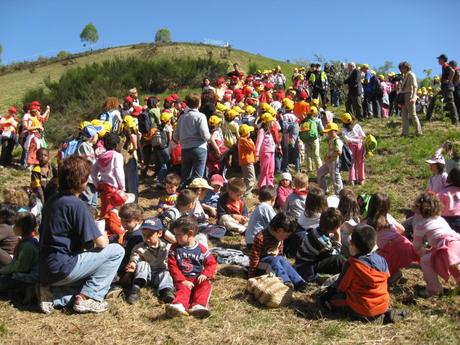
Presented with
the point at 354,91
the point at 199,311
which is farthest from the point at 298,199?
the point at 354,91

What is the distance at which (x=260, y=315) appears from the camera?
4879 millimetres

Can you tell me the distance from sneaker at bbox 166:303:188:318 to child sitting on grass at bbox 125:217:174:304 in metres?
0.50

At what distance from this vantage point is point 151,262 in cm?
554

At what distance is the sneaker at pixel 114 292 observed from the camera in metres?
5.13

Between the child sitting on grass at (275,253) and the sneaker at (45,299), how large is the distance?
2.22 metres

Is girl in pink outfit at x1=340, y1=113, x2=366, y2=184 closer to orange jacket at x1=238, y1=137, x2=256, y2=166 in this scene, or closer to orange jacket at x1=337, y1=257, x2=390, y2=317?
orange jacket at x1=238, y1=137, x2=256, y2=166

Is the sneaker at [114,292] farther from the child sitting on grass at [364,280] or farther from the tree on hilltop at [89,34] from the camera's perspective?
the tree on hilltop at [89,34]

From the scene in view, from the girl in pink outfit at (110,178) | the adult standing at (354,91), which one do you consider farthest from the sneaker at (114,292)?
the adult standing at (354,91)

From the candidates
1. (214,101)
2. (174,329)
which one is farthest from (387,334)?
(214,101)

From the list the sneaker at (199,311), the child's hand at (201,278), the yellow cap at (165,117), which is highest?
the yellow cap at (165,117)

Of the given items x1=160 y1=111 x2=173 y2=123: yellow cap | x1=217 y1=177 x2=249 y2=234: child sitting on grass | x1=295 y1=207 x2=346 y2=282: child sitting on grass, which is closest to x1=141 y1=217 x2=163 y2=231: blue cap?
x1=295 y1=207 x2=346 y2=282: child sitting on grass

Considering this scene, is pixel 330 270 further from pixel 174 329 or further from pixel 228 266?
pixel 174 329

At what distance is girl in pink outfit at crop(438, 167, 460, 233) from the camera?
648cm

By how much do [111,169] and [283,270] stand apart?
3263mm
